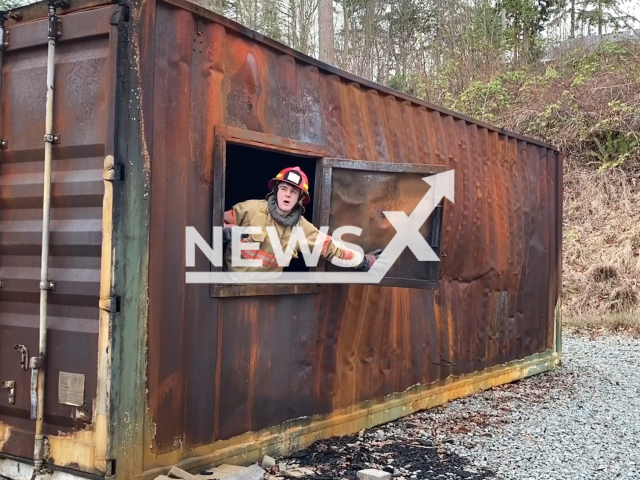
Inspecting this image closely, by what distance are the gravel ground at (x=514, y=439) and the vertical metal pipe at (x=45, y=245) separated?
5.23 feet

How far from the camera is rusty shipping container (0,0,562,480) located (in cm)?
339

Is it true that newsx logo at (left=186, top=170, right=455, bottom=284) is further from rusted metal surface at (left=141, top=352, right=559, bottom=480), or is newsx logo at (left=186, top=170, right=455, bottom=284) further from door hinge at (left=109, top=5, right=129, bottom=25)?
door hinge at (left=109, top=5, right=129, bottom=25)

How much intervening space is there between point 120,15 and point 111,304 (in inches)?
57.6

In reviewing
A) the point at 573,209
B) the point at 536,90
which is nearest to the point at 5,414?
the point at 573,209

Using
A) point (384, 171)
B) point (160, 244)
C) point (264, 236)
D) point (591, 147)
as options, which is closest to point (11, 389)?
point (160, 244)

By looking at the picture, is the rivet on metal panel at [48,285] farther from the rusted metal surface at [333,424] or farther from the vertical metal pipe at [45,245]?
the rusted metal surface at [333,424]

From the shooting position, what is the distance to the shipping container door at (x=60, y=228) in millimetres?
3418

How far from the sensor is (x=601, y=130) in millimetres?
15492

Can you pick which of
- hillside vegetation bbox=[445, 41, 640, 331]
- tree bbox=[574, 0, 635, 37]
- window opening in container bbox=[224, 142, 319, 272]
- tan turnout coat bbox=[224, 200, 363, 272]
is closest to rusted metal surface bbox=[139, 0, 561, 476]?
tan turnout coat bbox=[224, 200, 363, 272]

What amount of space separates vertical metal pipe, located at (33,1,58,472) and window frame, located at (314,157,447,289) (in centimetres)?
176

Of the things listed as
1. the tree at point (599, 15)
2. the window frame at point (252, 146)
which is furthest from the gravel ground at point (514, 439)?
the tree at point (599, 15)

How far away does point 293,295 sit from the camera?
175 inches

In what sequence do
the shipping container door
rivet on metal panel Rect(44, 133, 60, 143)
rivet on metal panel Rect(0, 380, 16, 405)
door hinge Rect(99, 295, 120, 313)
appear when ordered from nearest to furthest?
door hinge Rect(99, 295, 120, 313)
the shipping container door
rivet on metal panel Rect(44, 133, 60, 143)
rivet on metal panel Rect(0, 380, 16, 405)

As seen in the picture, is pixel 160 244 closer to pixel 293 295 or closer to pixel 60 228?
pixel 60 228
